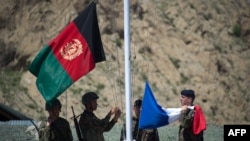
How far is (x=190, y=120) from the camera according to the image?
22.6ft

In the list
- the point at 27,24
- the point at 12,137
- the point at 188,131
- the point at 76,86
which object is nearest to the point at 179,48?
the point at 76,86

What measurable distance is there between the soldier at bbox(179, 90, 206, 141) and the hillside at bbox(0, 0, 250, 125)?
19.6m

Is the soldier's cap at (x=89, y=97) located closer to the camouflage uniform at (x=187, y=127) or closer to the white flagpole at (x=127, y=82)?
the white flagpole at (x=127, y=82)

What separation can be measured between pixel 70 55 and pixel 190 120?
1.64m

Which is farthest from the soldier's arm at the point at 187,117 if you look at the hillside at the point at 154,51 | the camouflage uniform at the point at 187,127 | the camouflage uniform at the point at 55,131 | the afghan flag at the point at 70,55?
the hillside at the point at 154,51

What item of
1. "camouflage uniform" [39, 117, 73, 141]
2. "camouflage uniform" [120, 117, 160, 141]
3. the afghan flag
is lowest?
"camouflage uniform" [120, 117, 160, 141]

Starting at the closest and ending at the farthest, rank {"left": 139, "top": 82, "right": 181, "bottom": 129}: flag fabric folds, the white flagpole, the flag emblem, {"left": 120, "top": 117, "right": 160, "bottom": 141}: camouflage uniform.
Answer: the white flagpole → {"left": 139, "top": 82, "right": 181, "bottom": 129}: flag fabric folds → the flag emblem → {"left": 120, "top": 117, "right": 160, "bottom": 141}: camouflage uniform

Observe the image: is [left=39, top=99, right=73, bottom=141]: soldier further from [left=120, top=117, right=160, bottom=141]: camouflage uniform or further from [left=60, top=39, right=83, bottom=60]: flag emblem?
[left=120, top=117, right=160, bottom=141]: camouflage uniform

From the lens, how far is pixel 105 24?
29.8m

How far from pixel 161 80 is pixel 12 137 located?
623 inches

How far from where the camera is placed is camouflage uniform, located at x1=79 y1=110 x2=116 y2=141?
7.05 metres

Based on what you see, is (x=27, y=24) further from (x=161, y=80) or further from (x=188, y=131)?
(x=188, y=131)

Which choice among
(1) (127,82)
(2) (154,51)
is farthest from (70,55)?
(2) (154,51)

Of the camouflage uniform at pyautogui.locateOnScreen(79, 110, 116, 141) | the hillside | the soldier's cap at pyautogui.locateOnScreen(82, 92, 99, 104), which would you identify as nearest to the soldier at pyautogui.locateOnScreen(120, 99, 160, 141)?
the camouflage uniform at pyautogui.locateOnScreen(79, 110, 116, 141)
